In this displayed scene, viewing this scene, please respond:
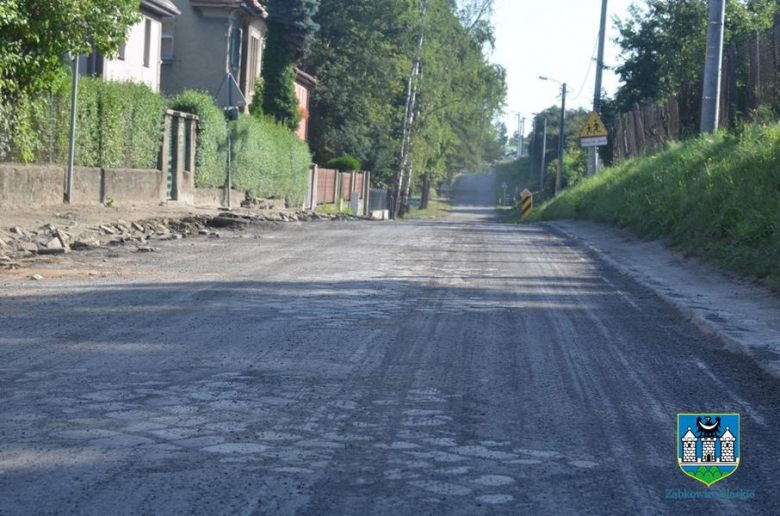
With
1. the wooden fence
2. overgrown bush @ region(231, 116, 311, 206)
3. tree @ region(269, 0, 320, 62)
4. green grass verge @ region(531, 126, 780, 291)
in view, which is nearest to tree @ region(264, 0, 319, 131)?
tree @ region(269, 0, 320, 62)

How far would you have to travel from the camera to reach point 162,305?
887 cm

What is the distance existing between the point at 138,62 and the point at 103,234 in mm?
19805

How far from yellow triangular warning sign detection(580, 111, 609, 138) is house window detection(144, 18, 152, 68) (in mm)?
15042

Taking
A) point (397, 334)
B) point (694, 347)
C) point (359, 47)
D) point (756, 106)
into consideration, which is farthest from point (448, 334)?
point (359, 47)

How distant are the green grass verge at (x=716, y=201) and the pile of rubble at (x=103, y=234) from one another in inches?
304

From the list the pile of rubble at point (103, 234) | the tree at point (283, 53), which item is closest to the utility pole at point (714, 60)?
the pile of rubble at point (103, 234)

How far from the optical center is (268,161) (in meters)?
35.4

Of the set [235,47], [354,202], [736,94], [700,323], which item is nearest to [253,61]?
[235,47]

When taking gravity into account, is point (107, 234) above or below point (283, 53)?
below

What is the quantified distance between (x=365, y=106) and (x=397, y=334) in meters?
47.3

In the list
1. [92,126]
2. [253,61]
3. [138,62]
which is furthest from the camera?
[253,61]

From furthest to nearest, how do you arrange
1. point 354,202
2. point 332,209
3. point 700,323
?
point 354,202, point 332,209, point 700,323

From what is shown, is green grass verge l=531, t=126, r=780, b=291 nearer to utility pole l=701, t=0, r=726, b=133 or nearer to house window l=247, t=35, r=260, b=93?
utility pole l=701, t=0, r=726, b=133

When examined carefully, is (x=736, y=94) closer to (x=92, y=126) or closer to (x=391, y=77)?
(x=92, y=126)
